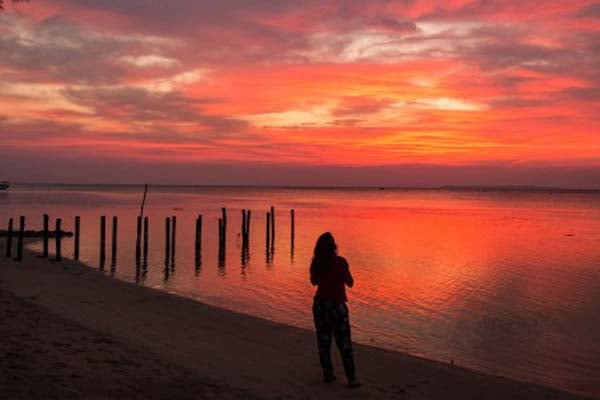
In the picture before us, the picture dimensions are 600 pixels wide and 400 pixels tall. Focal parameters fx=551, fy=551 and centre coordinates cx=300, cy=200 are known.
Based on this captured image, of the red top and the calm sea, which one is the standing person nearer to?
the red top

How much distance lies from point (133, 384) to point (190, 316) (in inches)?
278

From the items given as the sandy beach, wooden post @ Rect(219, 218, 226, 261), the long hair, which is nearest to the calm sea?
wooden post @ Rect(219, 218, 226, 261)

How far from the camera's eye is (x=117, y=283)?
2031cm

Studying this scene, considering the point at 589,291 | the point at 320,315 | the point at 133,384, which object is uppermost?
the point at 320,315

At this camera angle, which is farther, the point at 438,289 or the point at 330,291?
the point at 438,289

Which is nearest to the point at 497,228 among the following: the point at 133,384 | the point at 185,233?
the point at 185,233

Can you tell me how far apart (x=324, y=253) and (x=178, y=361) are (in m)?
3.33

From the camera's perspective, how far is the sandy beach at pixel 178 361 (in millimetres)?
7629

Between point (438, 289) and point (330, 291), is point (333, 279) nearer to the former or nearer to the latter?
point (330, 291)

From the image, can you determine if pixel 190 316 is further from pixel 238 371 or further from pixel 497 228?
pixel 497 228

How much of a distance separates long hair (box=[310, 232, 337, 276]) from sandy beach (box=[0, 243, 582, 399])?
1885 mm

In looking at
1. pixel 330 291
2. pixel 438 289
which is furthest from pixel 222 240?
pixel 330 291

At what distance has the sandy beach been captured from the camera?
7.63 metres

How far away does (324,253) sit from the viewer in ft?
26.6
